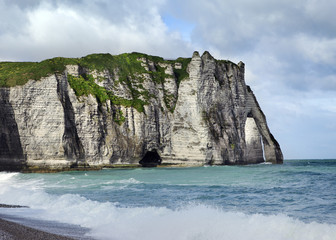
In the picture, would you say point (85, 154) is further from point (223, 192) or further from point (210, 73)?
point (223, 192)

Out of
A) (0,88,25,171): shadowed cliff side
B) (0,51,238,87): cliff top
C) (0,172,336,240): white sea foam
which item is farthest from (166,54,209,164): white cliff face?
(0,172,336,240): white sea foam

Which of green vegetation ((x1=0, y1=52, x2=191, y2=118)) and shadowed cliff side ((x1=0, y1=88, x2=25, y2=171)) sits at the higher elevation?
green vegetation ((x1=0, y1=52, x2=191, y2=118))

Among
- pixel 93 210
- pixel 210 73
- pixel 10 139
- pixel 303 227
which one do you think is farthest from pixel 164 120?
pixel 303 227

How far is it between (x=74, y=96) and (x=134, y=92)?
9.83m

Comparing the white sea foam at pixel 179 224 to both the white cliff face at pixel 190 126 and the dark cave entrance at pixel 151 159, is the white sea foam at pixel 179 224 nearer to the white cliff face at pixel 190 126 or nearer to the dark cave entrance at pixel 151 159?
the white cliff face at pixel 190 126

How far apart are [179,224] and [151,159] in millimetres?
47097

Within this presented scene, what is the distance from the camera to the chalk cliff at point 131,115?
43500mm

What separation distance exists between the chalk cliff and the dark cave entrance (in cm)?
17

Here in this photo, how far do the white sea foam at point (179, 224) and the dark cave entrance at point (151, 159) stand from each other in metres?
41.1

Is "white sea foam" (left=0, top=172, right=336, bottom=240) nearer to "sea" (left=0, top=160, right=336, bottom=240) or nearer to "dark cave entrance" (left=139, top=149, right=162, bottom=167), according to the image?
"sea" (left=0, top=160, right=336, bottom=240)

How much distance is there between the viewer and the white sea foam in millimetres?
8180

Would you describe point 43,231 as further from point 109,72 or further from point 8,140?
point 109,72

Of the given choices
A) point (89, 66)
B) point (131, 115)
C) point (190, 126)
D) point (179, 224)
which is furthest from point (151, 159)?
point (179, 224)

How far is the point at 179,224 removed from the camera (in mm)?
9242
